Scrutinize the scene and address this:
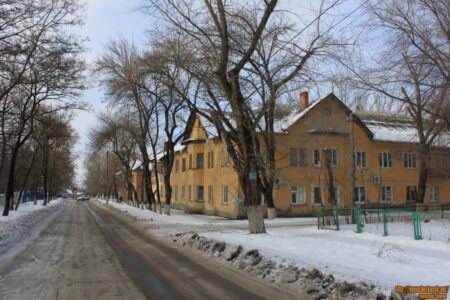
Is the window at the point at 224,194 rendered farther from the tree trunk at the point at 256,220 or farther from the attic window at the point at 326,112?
the tree trunk at the point at 256,220

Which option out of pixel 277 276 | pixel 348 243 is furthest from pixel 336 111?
pixel 277 276

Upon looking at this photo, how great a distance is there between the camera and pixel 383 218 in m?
19.4

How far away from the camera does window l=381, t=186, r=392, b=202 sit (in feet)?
131

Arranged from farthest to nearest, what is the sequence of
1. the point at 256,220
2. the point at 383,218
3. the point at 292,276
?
the point at 383,218, the point at 256,220, the point at 292,276

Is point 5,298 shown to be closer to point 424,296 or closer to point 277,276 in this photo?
point 277,276

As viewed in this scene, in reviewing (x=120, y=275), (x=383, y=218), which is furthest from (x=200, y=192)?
(x=120, y=275)

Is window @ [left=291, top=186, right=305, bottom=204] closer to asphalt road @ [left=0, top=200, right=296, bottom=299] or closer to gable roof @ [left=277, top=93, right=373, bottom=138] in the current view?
gable roof @ [left=277, top=93, right=373, bottom=138]

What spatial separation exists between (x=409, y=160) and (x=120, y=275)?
115 ft

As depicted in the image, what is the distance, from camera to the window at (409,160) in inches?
1614

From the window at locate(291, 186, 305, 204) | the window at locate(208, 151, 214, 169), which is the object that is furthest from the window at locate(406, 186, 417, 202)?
the window at locate(208, 151, 214, 169)

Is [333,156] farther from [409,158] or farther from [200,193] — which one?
[200,193]

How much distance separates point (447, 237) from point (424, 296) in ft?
38.1

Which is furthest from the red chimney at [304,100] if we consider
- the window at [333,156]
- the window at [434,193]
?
the window at [434,193]

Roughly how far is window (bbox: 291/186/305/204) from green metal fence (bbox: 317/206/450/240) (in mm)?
12427
